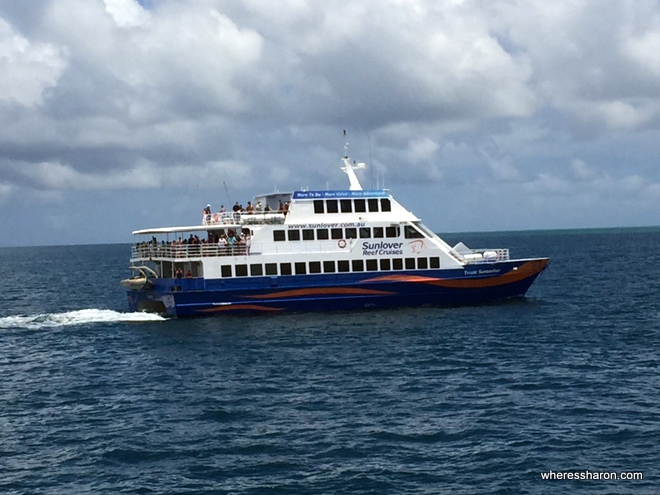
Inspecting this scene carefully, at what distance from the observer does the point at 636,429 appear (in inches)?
859

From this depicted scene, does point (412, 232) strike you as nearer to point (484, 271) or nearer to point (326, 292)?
point (484, 271)

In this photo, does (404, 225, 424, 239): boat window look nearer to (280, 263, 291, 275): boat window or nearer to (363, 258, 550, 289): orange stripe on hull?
(363, 258, 550, 289): orange stripe on hull

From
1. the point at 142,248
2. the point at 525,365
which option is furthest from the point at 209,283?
the point at 525,365

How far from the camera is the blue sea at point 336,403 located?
757 inches

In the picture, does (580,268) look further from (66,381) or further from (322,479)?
(322,479)

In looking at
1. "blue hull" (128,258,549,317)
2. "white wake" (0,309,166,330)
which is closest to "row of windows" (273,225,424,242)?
"blue hull" (128,258,549,317)

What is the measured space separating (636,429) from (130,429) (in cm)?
1370

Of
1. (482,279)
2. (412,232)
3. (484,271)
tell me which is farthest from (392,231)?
(482,279)

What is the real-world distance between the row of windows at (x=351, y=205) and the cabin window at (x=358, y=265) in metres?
2.90

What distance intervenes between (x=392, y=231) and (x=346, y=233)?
2.49 metres

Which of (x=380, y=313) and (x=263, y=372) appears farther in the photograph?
(x=380, y=313)

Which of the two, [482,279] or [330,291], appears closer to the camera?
[330,291]

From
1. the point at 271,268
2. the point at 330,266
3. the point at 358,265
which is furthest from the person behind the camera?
the point at 358,265

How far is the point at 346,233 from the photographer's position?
4388 centimetres
